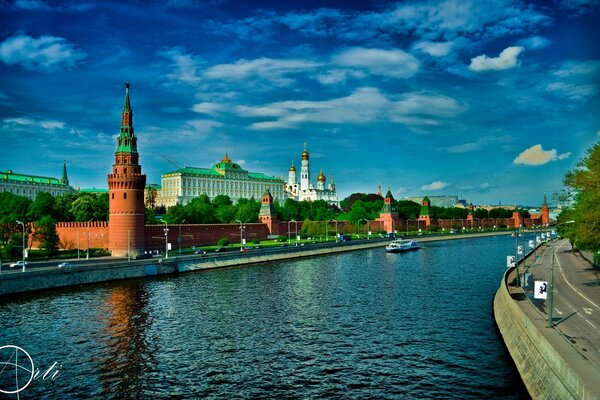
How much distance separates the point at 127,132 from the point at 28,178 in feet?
420

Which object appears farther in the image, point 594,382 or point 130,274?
point 130,274

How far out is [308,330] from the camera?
1260 inches

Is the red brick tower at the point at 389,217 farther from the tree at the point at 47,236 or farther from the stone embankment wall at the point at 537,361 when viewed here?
the stone embankment wall at the point at 537,361

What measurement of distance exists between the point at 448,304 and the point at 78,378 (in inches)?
1003

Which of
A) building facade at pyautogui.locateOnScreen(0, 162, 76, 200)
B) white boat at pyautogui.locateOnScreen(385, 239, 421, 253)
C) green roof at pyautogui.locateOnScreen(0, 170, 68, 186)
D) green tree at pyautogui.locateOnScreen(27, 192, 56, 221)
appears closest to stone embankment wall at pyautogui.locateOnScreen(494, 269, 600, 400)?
white boat at pyautogui.locateOnScreen(385, 239, 421, 253)

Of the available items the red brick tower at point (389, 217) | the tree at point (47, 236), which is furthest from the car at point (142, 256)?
the red brick tower at point (389, 217)

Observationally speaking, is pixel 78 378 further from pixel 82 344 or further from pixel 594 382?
pixel 594 382

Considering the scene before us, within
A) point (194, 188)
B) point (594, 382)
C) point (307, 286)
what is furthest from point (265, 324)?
point (194, 188)

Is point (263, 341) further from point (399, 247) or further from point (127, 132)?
point (399, 247)

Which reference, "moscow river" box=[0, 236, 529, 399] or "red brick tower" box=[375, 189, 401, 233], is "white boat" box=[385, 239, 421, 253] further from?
"red brick tower" box=[375, 189, 401, 233]

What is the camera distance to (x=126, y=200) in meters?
69.8

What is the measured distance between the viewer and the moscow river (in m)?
22.6

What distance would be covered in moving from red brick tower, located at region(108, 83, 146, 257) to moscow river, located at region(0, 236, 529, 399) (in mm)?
18860
